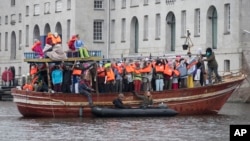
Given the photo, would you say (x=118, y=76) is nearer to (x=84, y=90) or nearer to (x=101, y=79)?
(x=101, y=79)

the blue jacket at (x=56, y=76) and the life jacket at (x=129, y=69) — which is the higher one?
the life jacket at (x=129, y=69)

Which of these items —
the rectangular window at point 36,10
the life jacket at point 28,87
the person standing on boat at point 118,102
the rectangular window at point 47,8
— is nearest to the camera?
the person standing on boat at point 118,102

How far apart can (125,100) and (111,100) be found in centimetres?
73

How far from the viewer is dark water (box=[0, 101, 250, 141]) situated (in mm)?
39938

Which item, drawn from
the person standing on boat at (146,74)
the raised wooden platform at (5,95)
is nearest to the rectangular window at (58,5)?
the raised wooden platform at (5,95)

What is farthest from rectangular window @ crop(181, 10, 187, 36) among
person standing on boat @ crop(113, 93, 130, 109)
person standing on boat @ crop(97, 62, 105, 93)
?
person standing on boat @ crop(113, 93, 130, 109)

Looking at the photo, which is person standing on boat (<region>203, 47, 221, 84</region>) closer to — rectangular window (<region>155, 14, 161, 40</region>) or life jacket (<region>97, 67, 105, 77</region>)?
life jacket (<region>97, 67, 105, 77</region>)

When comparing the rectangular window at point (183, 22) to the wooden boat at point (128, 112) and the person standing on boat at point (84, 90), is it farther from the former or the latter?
the wooden boat at point (128, 112)

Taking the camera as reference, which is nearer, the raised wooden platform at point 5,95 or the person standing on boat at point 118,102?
the person standing on boat at point 118,102

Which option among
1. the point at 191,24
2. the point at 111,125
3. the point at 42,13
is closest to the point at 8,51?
the point at 42,13

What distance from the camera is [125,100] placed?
52812 millimetres

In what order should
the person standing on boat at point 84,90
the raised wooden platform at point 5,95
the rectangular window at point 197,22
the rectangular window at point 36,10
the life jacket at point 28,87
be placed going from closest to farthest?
the person standing on boat at point 84,90, the life jacket at point 28,87, the rectangular window at point 197,22, the raised wooden platform at point 5,95, the rectangular window at point 36,10

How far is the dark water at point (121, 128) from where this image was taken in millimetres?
39938

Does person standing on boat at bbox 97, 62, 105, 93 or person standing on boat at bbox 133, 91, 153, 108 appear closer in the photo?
person standing on boat at bbox 133, 91, 153, 108
